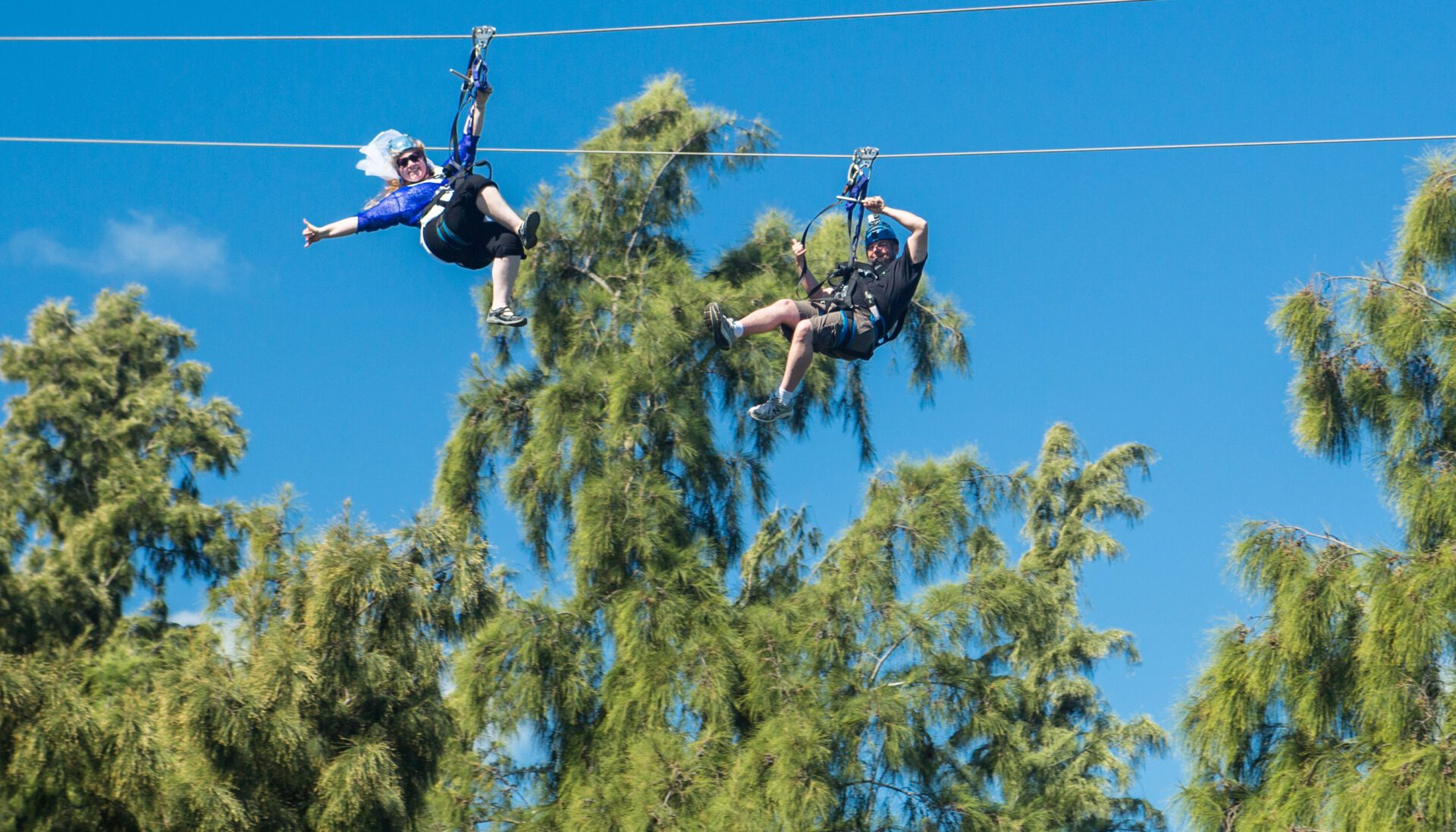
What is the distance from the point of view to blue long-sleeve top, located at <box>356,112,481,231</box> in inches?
380

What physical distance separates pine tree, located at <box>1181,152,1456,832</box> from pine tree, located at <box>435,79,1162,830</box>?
9.80 feet

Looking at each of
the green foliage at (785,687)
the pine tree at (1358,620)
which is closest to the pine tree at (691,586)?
the green foliage at (785,687)

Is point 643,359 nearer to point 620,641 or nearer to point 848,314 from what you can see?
point 620,641

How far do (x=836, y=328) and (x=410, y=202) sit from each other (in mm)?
2285

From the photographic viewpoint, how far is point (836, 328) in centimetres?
928

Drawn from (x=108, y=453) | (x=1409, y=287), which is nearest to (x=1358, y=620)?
(x=1409, y=287)

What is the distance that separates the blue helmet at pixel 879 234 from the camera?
998 cm

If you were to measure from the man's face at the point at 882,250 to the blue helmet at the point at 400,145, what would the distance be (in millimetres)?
2407

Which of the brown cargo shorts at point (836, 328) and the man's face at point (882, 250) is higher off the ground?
the man's face at point (882, 250)

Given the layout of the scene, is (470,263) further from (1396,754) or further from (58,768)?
(1396,754)

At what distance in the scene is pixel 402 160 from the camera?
32.4 feet

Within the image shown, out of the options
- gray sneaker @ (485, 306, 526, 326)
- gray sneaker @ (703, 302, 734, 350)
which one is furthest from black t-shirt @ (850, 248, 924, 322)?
gray sneaker @ (485, 306, 526, 326)

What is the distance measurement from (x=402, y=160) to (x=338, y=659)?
154 inches

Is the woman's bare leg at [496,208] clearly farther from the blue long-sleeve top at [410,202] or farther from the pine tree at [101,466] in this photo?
the pine tree at [101,466]
